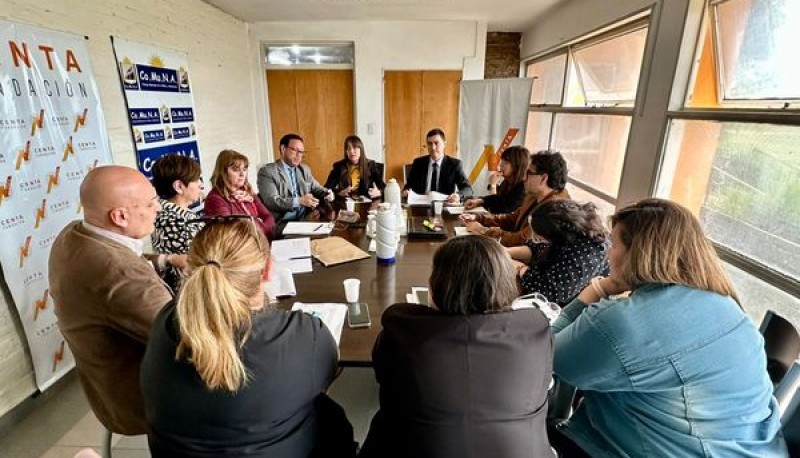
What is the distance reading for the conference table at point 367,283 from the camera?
125 centimetres

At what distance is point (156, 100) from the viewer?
10.4 feet

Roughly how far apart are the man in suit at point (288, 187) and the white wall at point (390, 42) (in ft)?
7.27

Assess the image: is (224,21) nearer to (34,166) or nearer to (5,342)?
(34,166)

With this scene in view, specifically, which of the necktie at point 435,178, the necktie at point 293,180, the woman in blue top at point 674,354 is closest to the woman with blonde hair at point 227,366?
the woman in blue top at point 674,354

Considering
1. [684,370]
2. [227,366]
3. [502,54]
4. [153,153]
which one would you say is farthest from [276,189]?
[502,54]

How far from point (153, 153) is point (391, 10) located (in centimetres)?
290

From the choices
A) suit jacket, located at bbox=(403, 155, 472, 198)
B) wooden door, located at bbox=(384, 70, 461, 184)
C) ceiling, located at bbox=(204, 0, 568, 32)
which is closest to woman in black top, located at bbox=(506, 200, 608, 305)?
suit jacket, located at bbox=(403, 155, 472, 198)

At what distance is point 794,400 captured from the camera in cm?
103

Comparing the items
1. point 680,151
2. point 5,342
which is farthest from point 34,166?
point 680,151

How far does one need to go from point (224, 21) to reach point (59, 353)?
3797mm

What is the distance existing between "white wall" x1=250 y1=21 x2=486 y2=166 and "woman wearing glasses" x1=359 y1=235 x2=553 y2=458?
4630mm

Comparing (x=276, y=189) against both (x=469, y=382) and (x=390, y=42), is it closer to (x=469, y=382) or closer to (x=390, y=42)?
(x=469, y=382)

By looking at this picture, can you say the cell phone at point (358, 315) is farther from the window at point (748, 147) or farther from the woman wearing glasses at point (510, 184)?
the window at point (748, 147)

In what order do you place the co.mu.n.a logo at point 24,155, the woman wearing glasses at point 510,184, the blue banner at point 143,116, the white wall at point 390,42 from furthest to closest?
the white wall at point 390,42 < the blue banner at point 143,116 < the woman wearing glasses at point 510,184 < the co.mu.n.a logo at point 24,155
